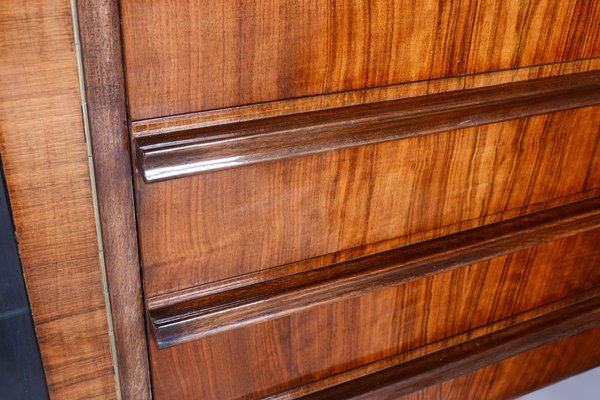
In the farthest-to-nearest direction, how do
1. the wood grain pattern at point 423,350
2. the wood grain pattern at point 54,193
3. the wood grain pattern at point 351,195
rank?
the wood grain pattern at point 423,350
the wood grain pattern at point 351,195
the wood grain pattern at point 54,193

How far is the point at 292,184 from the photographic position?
0.69 m

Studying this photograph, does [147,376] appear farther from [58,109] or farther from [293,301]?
[58,109]

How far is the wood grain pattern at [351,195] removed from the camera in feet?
2.14

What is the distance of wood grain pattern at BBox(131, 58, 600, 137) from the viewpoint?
0.60m

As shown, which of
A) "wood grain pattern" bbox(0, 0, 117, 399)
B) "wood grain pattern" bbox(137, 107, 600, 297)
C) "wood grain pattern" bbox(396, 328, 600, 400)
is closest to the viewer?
"wood grain pattern" bbox(0, 0, 117, 399)

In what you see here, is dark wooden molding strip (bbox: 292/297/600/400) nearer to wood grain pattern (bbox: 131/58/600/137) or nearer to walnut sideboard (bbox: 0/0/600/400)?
walnut sideboard (bbox: 0/0/600/400)

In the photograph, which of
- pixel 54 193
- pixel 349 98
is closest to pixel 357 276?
pixel 349 98

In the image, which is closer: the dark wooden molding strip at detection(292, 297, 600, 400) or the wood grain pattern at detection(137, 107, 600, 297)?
the wood grain pattern at detection(137, 107, 600, 297)

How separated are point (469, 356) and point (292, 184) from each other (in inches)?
16.6

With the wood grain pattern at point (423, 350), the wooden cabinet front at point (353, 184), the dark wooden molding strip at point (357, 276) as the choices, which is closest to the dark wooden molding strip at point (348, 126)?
the wooden cabinet front at point (353, 184)

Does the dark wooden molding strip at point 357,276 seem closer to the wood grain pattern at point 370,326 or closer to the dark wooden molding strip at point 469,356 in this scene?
the wood grain pattern at point 370,326

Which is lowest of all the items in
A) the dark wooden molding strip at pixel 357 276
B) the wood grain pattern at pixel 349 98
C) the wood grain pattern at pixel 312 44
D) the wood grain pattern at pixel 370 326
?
the wood grain pattern at pixel 370 326

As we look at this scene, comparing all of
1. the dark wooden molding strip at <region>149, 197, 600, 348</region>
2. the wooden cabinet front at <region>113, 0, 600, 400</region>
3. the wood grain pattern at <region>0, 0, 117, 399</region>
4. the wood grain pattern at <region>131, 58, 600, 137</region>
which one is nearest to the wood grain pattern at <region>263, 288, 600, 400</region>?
the wooden cabinet front at <region>113, 0, 600, 400</region>

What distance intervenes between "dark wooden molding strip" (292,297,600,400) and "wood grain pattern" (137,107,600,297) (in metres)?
0.20
